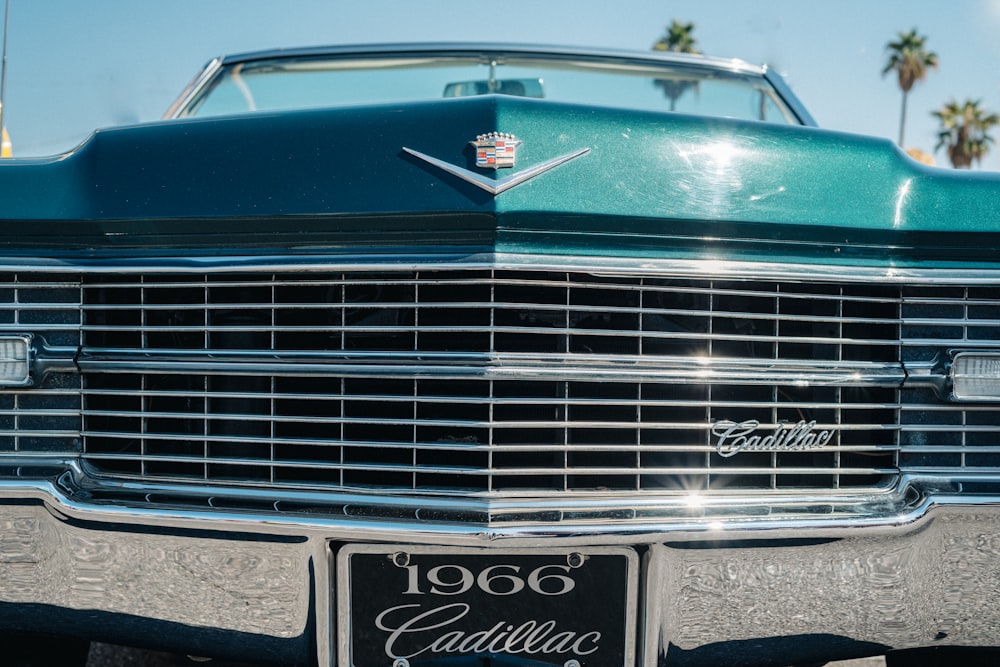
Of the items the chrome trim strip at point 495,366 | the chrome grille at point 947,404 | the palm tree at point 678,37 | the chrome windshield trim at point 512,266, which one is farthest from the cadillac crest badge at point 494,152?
the palm tree at point 678,37

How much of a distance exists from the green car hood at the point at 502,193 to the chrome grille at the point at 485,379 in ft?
0.29

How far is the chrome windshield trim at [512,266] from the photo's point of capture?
161 centimetres

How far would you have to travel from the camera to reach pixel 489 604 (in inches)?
63.9

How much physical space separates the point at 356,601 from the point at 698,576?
0.63 meters

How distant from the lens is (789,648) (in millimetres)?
1742

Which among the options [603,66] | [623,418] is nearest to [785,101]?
[603,66]

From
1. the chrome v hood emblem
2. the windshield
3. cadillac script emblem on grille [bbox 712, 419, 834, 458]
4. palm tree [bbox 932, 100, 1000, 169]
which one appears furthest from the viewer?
palm tree [bbox 932, 100, 1000, 169]

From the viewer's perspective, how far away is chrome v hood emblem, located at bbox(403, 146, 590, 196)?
1.60m

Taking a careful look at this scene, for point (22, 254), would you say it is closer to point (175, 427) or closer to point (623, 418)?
point (175, 427)

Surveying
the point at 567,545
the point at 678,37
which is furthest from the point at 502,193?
the point at 678,37

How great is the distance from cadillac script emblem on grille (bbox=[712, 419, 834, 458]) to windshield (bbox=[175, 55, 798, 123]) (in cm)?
174

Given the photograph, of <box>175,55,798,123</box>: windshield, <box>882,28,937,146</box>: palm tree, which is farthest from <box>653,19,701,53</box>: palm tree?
<box>175,55,798,123</box>: windshield

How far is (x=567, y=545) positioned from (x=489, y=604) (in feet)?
0.60

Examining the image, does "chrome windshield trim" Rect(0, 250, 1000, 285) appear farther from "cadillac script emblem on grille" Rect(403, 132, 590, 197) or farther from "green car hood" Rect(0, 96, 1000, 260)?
"cadillac script emblem on grille" Rect(403, 132, 590, 197)
